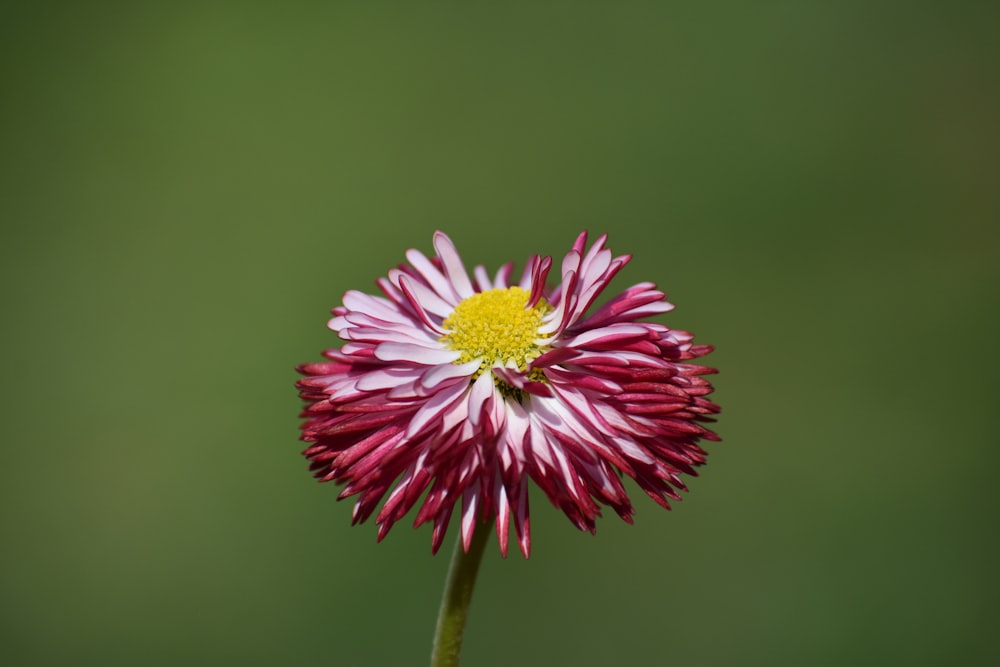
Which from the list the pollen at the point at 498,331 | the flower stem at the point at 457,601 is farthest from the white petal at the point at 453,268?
the flower stem at the point at 457,601

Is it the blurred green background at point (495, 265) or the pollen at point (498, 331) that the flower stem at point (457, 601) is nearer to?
the pollen at point (498, 331)

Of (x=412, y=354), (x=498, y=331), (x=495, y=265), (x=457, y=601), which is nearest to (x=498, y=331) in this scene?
(x=498, y=331)

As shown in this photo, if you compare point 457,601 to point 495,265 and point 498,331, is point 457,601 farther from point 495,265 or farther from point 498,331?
point 495,265

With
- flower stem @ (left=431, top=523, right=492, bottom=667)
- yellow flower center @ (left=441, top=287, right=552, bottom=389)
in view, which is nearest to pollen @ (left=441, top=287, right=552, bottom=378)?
yellow flower center @ (left=441, top=287, right=552, bottom=389)

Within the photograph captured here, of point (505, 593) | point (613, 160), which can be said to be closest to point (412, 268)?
point (505, 593)

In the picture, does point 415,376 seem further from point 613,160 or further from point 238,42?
point 238,42

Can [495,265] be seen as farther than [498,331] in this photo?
Yes

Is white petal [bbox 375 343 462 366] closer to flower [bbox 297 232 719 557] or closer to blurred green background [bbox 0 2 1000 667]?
flower [bbox 297 232 719 557]
